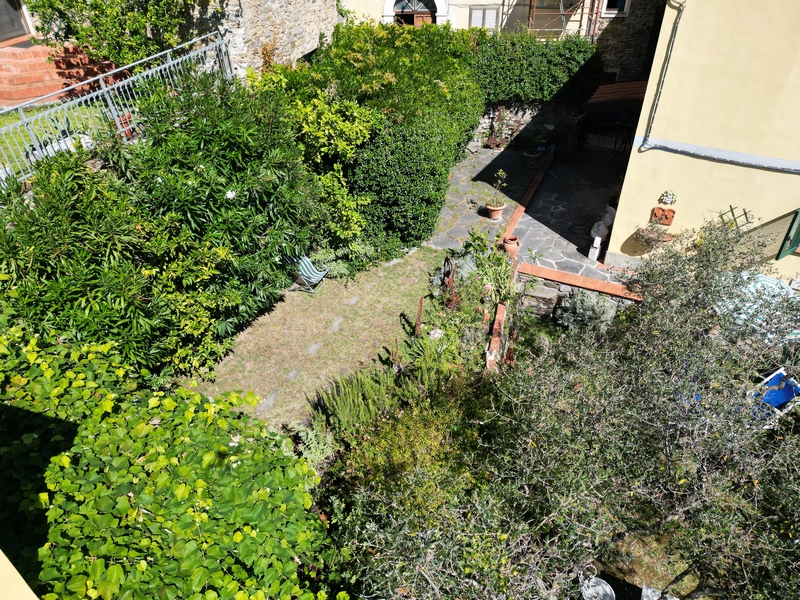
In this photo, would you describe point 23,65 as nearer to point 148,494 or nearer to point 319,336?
point 319,336

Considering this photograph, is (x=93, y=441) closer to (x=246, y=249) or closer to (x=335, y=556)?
(x=335, y=556)

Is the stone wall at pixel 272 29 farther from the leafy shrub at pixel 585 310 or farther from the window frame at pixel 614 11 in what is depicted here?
the leafy shrub at pixel 585 310

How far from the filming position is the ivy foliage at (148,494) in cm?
294

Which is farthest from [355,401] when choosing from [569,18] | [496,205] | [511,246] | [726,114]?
[569,18]

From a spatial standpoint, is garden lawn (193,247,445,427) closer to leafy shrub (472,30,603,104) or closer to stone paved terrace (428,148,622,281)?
stone paved terrace (428,148,622,281)

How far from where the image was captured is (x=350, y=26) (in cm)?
1622

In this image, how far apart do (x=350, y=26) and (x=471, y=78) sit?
14.3ft

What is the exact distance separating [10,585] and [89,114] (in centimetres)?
846

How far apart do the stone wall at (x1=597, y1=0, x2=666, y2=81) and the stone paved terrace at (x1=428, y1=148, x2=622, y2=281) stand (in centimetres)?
281

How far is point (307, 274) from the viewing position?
10148mm

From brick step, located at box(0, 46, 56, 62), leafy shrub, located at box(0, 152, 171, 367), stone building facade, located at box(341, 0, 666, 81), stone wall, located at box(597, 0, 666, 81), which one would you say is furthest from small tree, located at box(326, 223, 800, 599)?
stone wall, located at box(597, 0, 666, 81)

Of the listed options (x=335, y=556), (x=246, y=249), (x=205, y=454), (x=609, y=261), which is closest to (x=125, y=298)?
(x=246, y=249)

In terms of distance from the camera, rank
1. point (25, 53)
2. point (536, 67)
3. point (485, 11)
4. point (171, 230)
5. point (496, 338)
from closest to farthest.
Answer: point (171, 230) → point (496, 338) → point (25, 53) → point (536, 67) → point (485, 11)

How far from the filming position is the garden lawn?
8.26 m
